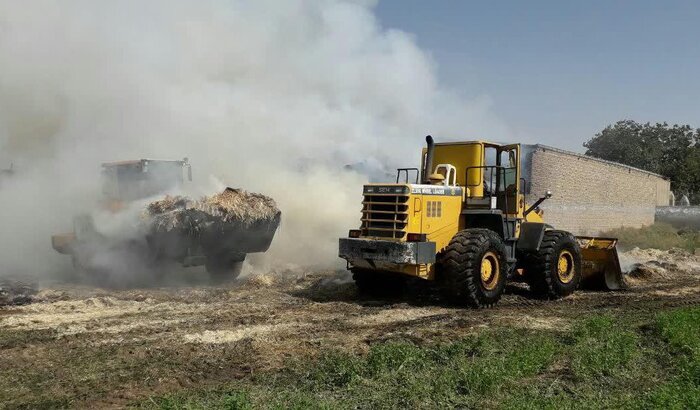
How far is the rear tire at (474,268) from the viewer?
1015cm

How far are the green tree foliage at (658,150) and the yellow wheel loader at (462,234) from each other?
40.6m

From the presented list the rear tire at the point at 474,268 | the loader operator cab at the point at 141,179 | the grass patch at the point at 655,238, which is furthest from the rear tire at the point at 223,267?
the grass patch at the point at 655,238

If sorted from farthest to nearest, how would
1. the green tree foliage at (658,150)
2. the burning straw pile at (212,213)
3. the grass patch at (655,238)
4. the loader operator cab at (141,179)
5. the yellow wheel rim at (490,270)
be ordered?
1. the green tree foliage at (658,150)
2. the grass patch at (655,238)
3. the loader operator cab at (141,179)
4. the burning straw pile at (212,213)
5. the yellow wheel rim at (490,270)

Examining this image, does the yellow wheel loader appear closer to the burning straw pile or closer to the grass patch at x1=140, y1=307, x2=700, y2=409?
the grass patch at x1=140, y1=307, x2=700, y2=409

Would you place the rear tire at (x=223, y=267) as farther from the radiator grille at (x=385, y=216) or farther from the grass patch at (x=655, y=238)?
the grass patch at (x=655, y=238)

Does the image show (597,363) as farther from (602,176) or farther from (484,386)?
(602,176)

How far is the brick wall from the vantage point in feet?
75.5

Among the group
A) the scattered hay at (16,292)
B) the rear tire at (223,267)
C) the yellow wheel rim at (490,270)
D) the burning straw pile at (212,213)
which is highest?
the burning straw pile at (212,213)

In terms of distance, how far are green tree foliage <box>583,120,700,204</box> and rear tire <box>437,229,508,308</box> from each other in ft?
138

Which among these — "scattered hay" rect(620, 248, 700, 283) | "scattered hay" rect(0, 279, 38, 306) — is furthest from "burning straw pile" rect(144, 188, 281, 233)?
"scattered hay" rect(620, 248, 700, 283)

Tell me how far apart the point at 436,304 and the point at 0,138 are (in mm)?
14107

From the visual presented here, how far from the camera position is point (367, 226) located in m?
11.0

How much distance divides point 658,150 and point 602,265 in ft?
142

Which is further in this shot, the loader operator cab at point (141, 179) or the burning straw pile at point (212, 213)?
the loader operator cab at point (141, 179)
